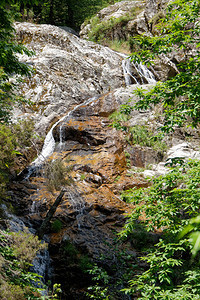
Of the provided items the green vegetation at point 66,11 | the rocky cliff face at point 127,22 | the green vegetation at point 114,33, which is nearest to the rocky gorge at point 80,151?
the rocky cliff face at point 127,22

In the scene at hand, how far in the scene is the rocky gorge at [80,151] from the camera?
6.22 m

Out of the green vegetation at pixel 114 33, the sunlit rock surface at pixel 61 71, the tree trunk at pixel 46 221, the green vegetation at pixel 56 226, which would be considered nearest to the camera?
the tree trunk at pixel 46 221

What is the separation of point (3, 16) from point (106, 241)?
6.16m

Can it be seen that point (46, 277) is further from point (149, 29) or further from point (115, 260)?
point (149, 29)

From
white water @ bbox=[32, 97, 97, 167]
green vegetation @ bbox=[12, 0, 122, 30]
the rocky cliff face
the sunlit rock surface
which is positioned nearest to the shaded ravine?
white water @ bbox=[32, 97, 97, 167]

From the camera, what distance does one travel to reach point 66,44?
55.1 ft

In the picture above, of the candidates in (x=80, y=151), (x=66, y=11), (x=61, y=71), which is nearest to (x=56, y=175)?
(x=80, y=151)

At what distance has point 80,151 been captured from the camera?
34.0 feet

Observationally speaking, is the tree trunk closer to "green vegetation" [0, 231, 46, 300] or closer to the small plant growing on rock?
the small plant growing on rock

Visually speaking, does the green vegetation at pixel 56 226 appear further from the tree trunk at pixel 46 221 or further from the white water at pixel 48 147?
the white water at pixel 48 147

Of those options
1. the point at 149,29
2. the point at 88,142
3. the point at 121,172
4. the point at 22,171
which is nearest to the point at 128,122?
the point at 88,142

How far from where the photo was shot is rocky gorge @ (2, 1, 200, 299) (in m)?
6.22

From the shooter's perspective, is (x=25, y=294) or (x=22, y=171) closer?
(x=25, y=294)

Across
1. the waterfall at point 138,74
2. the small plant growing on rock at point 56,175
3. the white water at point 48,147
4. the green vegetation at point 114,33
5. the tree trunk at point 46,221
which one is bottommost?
the tree trunk at point 46,221
